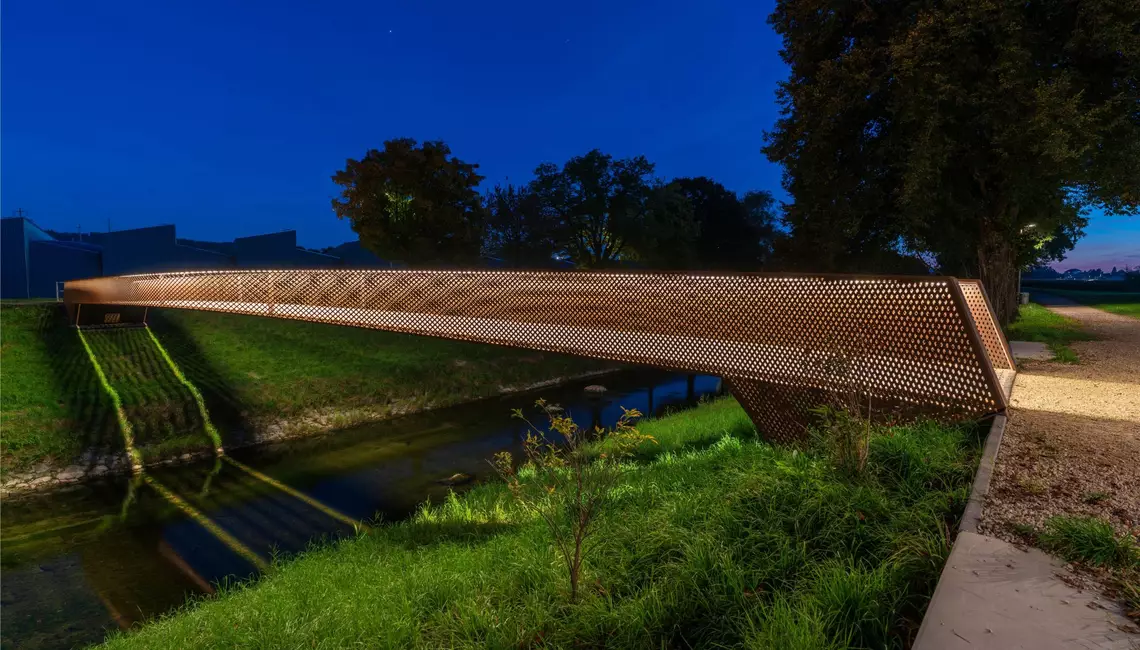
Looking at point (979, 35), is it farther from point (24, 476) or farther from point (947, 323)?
point (24, 476)

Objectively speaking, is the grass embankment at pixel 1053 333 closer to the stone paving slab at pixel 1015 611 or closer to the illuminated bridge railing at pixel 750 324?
the illuminated bridge railing at pixel 750 324

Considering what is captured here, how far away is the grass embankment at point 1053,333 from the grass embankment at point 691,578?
7954 millimetres

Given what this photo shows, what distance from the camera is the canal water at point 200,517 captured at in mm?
7410

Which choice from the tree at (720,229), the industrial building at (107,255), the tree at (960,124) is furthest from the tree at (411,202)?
the tree at (720,229)

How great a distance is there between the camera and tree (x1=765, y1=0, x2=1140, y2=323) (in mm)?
11180

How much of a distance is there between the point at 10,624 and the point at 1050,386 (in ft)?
47.7

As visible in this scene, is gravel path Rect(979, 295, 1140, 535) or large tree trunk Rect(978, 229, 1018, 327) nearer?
gravel path Rect(979, 295, 1140, 535)

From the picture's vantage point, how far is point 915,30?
1172 cm

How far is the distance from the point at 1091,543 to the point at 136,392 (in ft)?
64.9

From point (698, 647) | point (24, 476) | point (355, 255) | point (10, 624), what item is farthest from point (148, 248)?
point (698, 647)

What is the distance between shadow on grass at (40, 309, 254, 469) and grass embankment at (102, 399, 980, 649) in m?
9.60

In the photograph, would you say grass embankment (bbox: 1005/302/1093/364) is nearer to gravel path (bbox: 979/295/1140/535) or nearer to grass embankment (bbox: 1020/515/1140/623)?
gravel path (bbox: 979/295/1140/535)

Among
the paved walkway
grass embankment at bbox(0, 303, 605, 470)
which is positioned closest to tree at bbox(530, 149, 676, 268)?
grass embankment at bbox(0, 303, 605, 470)

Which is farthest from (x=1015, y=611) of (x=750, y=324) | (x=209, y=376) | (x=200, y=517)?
(x=209, y=376)
